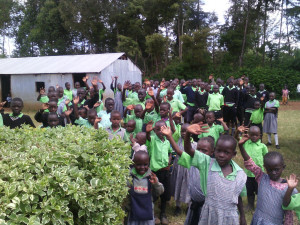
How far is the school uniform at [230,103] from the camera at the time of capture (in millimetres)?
8727

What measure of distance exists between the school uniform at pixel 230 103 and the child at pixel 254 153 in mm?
4678

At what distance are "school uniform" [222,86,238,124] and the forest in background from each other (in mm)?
13816

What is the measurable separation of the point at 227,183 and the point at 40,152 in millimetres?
1667

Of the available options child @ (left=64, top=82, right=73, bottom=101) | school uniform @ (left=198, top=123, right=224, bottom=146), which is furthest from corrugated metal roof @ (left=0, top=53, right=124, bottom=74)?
school uniform @ (left=198, top=123, right=224, bottom=146)

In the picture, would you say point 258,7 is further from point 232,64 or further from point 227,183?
point 227,183

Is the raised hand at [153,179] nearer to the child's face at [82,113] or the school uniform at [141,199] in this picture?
the school uniform at [141,199]

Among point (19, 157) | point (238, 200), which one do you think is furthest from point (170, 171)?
point (19, 157)

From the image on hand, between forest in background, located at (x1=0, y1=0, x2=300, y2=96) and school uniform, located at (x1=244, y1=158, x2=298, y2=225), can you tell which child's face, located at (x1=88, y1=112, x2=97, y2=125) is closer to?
school uniform, located at (x1=244, y1=158, x2=298, y2=225)

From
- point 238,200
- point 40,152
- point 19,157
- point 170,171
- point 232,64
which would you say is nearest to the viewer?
point 19,157

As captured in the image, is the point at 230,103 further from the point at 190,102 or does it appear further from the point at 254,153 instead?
the point at 254,153

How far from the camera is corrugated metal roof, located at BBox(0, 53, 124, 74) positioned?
15.8 meters

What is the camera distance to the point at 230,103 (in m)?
8.73

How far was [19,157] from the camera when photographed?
82.5 inches

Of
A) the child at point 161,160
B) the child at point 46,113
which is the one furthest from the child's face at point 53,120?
the child at point 161,160
